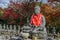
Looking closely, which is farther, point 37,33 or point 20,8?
point 20,8

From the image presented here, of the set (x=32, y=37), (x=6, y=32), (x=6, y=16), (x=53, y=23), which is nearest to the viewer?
(x=32, y=37)

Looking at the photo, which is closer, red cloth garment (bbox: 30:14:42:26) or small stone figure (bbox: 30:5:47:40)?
small stone figure (bbox: 30:5:47:40)

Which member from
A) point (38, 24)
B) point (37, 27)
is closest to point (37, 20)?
point (38, 24)

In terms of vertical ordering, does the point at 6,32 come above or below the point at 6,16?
below

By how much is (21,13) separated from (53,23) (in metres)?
3.09

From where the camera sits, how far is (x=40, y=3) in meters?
21.9

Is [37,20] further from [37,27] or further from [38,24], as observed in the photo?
[37,27]

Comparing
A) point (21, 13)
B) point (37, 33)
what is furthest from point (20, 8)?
point (37, 33)

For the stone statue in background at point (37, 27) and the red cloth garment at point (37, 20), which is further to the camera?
the red cloth garment at point (37, 20)

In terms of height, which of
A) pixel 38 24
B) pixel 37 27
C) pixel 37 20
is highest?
pixel 37 20

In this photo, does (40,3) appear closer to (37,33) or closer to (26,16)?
(26,16)

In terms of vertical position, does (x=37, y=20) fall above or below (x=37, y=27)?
above

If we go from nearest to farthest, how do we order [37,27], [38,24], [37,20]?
1. [37,27]
2. [38,24]
3. [37,20]

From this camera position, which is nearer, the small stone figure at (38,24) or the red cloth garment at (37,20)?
the small stone figure at (38,24)
